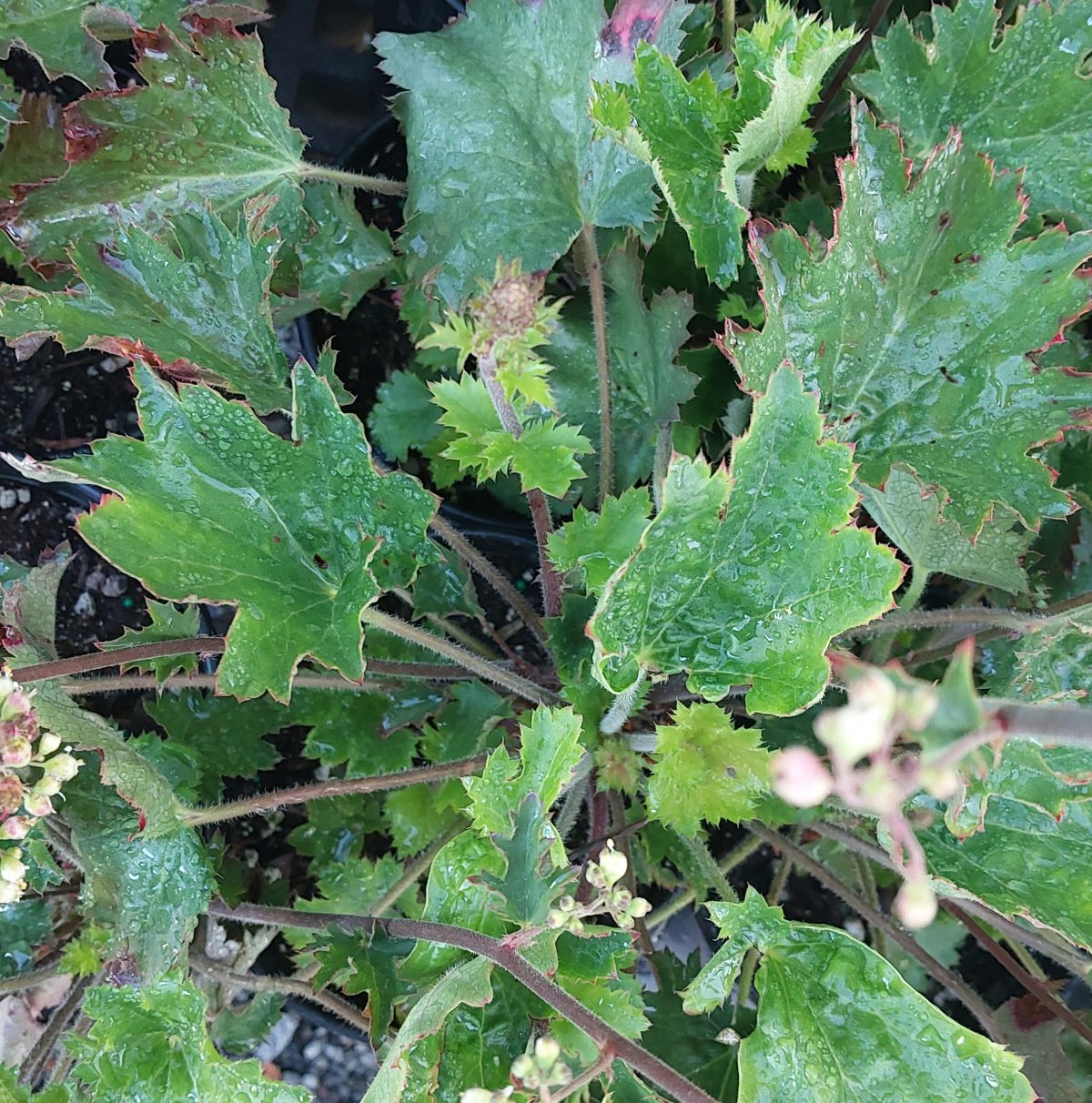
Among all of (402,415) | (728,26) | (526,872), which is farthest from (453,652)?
(728,26)

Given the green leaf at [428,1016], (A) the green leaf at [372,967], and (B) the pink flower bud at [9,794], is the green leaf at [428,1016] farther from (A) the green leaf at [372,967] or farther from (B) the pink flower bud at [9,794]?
(B) the pink flower bud at [9,794]

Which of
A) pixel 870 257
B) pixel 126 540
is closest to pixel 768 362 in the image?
pixel 870 257

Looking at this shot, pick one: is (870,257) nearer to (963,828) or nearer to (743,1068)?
(963,828)

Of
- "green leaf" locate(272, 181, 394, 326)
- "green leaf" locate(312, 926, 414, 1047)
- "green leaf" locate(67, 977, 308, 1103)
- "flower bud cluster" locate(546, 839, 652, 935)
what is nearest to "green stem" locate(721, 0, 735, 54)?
"green leaf" locate(272, 181, 394, 326)

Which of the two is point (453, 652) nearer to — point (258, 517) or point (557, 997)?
point (258, 517)

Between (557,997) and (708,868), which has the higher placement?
(557,997)

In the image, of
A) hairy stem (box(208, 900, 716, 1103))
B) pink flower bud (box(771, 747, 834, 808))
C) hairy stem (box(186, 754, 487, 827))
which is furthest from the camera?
hairy stem (box(186, 754, 487, 827))

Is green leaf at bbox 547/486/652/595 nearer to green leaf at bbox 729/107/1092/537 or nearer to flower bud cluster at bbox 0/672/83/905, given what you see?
green leaf at bbox 729/107/1092/537

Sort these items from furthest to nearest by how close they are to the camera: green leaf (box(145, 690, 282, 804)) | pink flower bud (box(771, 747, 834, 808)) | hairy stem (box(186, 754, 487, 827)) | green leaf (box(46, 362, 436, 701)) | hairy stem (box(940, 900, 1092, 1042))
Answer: green leaf (box(145, 690, 282, 804)) < hairy stem (box(940, 900, 1092, 1042)) < hairy stem (box(186, 754, 487, 827)) < green leaf (box(46, 362, 436, 701)) < pink flower bud (box(771, 747, 834, 808))
